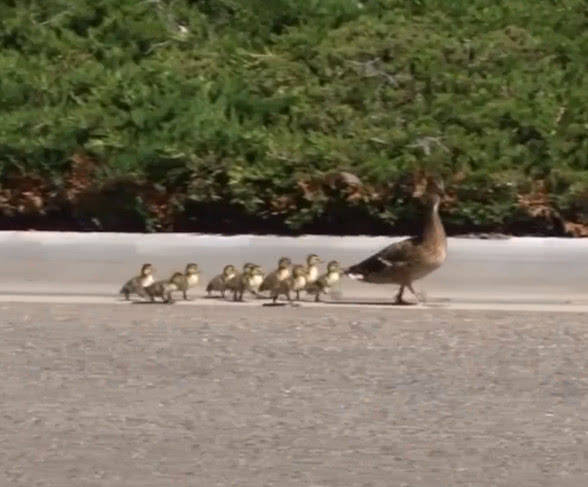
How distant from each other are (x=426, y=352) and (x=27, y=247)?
11.9 feet

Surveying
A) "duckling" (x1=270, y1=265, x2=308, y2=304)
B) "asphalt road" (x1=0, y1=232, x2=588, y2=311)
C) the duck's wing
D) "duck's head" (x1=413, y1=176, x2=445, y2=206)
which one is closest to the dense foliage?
"duck's head" (x1=413, y1=176, x2=445, y2=206)

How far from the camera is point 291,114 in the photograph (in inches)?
643

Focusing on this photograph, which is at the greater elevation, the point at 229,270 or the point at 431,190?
the point at 431,190

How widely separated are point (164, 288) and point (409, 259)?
1.63 m

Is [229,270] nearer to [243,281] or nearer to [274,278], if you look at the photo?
[243,281]

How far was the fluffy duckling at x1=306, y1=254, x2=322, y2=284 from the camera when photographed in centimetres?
1384

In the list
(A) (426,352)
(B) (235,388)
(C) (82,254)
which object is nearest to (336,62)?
(C) (82,254)

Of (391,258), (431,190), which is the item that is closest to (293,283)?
(391,258)

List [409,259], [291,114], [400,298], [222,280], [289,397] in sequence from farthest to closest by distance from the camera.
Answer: [291,114], [400,298], [222,280], [409,259], [289,397]

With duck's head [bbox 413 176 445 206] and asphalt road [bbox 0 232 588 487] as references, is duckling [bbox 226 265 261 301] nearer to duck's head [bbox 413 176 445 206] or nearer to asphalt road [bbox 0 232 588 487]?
asphalt road [bbox 0 232 588 487]

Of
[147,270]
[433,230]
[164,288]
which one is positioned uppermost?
[433,230]

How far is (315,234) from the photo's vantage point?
588 inches

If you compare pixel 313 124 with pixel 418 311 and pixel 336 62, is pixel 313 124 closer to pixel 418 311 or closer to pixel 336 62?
pixel 336 62

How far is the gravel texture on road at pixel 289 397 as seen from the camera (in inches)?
358
